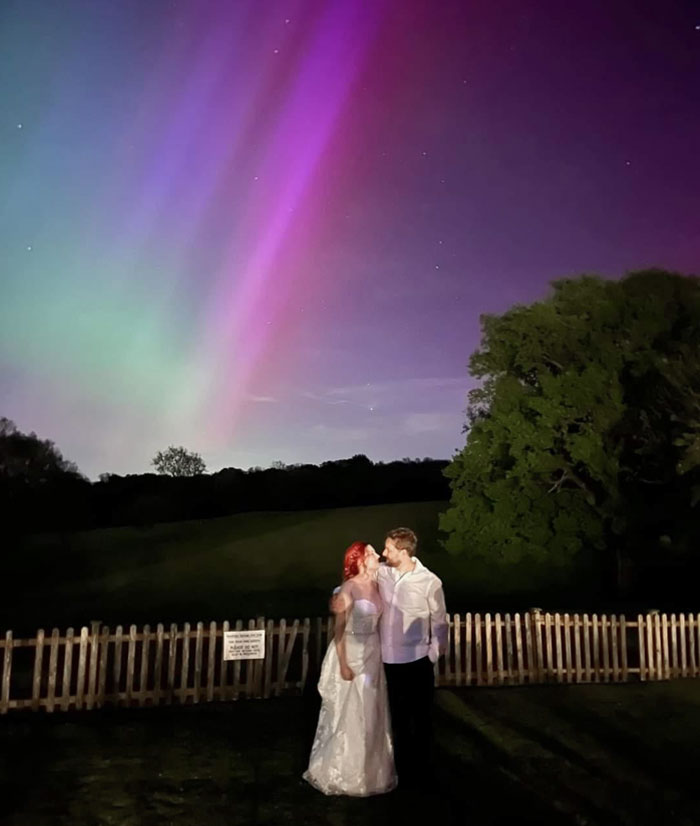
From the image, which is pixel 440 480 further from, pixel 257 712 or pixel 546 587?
pixel 257 712

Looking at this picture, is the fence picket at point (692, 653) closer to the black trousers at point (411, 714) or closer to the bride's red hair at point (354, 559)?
the black trousers at point (411, 714)

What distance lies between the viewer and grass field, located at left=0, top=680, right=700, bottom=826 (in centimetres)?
686

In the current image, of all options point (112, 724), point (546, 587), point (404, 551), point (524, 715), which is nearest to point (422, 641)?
point (404, 551)

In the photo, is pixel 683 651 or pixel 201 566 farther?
pixel 201 566

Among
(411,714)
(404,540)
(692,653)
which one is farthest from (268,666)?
(692,653)

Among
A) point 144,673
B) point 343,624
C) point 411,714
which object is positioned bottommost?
point 144,673

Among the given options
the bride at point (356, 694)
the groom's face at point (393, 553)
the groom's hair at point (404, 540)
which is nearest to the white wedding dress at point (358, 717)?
the bride at point (356, 694)

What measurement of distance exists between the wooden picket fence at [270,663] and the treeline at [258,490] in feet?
153

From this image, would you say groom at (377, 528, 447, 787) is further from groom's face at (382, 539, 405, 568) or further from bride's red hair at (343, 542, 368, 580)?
bride's red hair at (343, 542, 368, 580)

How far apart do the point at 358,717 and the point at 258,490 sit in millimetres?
60575

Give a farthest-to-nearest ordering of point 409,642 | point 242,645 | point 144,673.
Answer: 1. point 144,673
2. point 242,645
3. point 409,642

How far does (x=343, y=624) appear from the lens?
697cm

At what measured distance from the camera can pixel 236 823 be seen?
6.66 metres

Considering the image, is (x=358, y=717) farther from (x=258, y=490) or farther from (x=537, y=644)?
(x=258, y=490)
